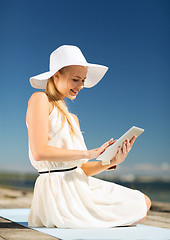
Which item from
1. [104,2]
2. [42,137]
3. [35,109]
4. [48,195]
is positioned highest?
[104,2]

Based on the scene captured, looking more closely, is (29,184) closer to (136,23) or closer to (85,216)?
(136,23)

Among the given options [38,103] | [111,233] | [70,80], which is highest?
[70,80]

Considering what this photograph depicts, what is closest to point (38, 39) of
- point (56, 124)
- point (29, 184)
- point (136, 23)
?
point (136, 23)

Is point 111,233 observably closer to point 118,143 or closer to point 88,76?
point 118,143

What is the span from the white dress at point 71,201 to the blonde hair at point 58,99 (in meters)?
0.02

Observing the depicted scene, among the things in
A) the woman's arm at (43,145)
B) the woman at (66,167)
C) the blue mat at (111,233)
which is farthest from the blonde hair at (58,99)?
the blue mat at (111,233)

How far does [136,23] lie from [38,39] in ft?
4.84

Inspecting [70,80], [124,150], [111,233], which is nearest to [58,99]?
[70,80]

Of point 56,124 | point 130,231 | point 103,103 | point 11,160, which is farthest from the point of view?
point 103,103

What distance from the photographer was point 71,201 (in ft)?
5.57

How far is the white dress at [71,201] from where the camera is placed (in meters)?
1.67

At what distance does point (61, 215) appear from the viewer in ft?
5.50

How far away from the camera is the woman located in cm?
165

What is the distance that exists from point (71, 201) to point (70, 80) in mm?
545
